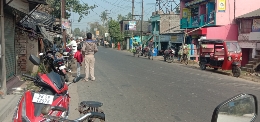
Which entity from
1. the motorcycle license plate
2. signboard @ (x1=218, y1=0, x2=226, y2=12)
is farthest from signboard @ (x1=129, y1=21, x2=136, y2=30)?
the motorcycle license plate

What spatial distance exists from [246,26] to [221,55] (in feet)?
23.7

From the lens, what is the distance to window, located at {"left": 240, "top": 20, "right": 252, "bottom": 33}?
78.3 feet

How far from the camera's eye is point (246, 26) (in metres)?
24.7

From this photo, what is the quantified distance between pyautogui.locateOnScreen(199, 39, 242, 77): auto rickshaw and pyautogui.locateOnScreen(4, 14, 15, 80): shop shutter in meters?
11.1

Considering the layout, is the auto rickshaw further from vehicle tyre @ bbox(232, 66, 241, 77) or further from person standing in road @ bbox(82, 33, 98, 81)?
person standing in road @ bbox(82, 33, 98, 81)

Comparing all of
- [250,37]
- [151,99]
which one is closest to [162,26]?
[250,37]

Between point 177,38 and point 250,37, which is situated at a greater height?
point 177,38

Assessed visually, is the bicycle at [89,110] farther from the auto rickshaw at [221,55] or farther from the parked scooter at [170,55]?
the parked scooter at [170,55]

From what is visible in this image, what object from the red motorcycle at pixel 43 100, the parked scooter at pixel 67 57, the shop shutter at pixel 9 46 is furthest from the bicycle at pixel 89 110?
the parked scooter at pixel 67 57

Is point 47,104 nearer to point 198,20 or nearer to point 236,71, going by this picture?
point 236,71

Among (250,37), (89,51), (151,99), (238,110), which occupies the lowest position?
(151,99)

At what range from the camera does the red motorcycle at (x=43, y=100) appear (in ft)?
11.5

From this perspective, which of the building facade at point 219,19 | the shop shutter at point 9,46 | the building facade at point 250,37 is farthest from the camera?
the building facade at point 219,19

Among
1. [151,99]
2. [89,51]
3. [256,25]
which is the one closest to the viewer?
[151,99]
